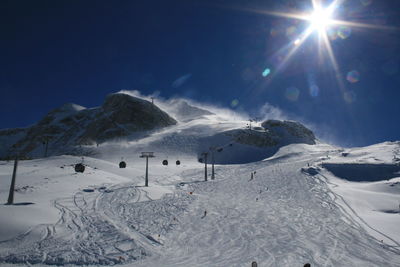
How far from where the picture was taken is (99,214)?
51.6 feet

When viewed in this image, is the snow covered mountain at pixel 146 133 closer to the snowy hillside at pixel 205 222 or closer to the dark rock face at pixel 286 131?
the dark rock face at pixel 286 131

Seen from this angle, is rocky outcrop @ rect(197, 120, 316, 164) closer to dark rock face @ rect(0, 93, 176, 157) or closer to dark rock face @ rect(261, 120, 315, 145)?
dark rock face @ rect(261, 120, 315, 145)

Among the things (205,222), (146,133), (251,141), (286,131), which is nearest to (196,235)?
(205,222)

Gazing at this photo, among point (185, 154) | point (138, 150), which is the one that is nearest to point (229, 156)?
point (185, 154)

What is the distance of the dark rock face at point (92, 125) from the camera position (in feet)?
413

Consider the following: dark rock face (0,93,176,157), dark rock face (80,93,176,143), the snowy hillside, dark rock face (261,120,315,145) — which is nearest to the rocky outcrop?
dark rock face (261,120,315,145)

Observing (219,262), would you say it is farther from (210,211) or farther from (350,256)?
(210,211)

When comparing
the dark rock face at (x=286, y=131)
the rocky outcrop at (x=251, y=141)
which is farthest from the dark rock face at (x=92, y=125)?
the dark rock face at (x=286, y=131)

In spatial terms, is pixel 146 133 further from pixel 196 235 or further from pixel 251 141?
pixel 196 235

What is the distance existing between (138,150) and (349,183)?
67950mm

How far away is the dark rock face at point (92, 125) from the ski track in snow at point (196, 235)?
106381 mm

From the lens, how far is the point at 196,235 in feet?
42.4

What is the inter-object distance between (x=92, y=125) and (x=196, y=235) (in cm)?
14363

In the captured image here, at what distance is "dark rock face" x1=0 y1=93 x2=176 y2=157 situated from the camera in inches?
4953
